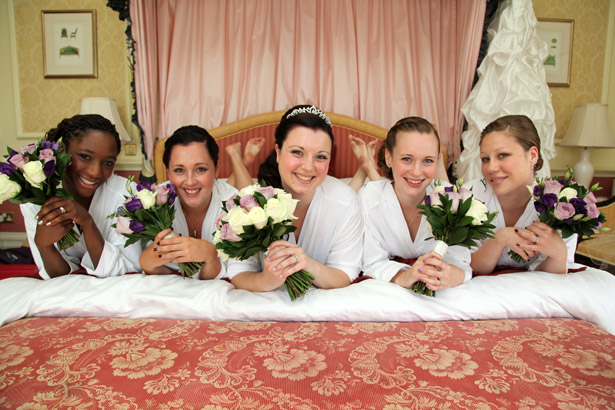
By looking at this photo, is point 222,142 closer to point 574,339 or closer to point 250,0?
point 250,0

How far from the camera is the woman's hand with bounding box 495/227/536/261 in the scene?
6.32 feet

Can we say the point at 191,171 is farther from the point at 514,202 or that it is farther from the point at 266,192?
the point at 514,202

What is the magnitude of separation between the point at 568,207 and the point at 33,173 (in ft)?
7.88

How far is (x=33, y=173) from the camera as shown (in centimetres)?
163

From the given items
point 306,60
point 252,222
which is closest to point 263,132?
point 306,60

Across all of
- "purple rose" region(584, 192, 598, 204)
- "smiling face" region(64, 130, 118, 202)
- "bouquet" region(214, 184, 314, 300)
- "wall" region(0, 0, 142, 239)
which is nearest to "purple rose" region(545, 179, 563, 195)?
"purple rose" region(584, 192, 598, 204)

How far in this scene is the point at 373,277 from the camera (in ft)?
6.47

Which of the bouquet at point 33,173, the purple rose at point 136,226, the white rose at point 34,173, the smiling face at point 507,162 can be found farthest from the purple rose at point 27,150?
the smiling face at point 507,162

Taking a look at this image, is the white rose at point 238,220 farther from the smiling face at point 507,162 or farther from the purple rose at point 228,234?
the smiling face at point 507,162

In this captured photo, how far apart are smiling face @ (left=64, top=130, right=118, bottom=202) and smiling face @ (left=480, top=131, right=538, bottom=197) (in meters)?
2.14

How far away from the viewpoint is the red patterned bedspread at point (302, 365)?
1.00 meters

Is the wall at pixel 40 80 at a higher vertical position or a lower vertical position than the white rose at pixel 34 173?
higher

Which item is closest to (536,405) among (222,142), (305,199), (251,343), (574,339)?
(574,339)

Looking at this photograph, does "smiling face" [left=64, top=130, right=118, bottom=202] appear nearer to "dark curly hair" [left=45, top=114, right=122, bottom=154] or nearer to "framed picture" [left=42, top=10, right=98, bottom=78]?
"dark curly hair" [left=45, top=114, right=122, bottom=154]
